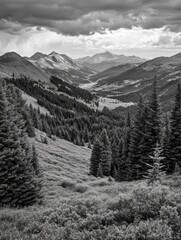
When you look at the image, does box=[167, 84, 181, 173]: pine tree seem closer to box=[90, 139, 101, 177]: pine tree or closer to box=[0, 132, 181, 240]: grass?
box=[0, 132, 181, 240]: grass

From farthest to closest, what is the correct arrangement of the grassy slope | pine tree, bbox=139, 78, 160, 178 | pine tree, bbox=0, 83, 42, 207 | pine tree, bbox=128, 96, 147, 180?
pine tree, bbox=128, 96, 147, 180 < pine tree, bbox=139, 78, 160, 178 < the grassy slope < pine tree, bbox=0, 83, 42, 207

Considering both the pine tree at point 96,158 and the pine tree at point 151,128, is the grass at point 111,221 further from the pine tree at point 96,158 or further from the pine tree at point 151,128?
the pine tree at point 96,158

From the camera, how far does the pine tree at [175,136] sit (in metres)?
35.6

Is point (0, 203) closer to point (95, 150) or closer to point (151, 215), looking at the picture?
point (151, 215)

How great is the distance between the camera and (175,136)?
36312mm

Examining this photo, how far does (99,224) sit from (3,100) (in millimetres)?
14558

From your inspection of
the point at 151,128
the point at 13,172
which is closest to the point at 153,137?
the point at 151,128

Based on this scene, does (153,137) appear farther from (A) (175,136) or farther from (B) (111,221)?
(B) (111,221)

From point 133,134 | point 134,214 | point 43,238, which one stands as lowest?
point 43,238

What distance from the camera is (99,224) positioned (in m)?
8.56


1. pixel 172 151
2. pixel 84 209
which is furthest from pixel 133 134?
pixel 84 209

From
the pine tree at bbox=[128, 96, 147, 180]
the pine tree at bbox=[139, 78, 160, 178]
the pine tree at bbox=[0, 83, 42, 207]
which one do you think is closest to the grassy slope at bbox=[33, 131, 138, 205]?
the pine tree at bbox=[0, 83, 42, 207]

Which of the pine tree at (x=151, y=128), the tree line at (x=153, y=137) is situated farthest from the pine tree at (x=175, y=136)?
the pine tree at (x=151, y=128)

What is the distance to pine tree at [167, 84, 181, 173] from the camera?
35.6 meters
